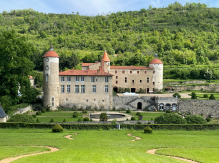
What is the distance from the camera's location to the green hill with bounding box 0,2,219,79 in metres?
88.0

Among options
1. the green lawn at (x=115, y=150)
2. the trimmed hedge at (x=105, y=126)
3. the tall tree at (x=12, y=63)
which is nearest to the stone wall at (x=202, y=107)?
the trimmed hedge at (x=105, y=126)

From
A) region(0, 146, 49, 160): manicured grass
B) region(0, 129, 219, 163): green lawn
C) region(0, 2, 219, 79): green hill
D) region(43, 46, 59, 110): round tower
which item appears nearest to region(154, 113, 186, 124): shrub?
region(0, 129, 219, 163): green lawn

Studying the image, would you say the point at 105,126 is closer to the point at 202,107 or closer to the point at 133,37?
the point at 202,107

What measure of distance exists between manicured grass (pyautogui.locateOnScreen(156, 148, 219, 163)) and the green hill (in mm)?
57366

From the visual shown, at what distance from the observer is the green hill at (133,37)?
289ft

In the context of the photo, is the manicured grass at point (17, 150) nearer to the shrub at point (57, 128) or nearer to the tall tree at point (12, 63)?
the shrub at point (57, 128)

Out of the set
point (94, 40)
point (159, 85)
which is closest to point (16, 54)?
point (159, 85)

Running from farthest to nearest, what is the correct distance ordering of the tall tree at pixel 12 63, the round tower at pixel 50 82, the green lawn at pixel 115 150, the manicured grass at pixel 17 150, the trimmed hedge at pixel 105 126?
the round tower at pixel 50 82 → the tall tree at pixel 12 63 → the trimmed hedge at pixel 105 126 → the manicured grass at pixel 17 150 → the green lawn at pixel 115 150

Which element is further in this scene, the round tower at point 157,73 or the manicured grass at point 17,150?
the round tower at point 157,73

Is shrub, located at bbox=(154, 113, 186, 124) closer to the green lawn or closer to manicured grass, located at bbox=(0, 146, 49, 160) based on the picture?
the green lawn

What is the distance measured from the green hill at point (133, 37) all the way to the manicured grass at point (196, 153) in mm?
57366

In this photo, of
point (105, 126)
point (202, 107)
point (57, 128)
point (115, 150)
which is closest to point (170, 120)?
point (105, 126)

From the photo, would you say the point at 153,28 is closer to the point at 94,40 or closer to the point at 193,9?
the point at 94,40

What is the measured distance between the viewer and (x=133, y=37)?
407 ft
